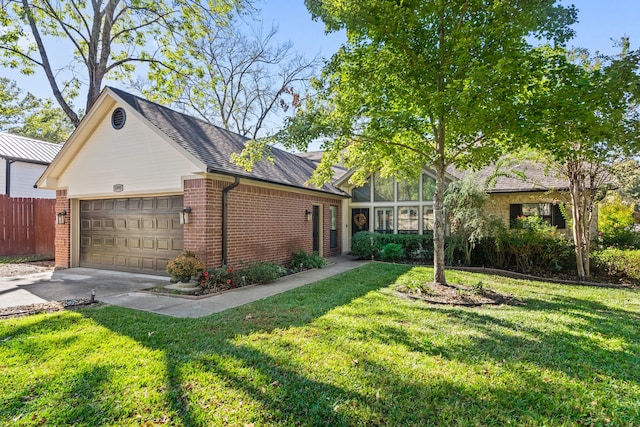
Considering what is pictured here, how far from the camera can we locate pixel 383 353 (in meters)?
4.02

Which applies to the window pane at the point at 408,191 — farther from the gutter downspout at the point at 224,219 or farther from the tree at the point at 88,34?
the tree at the point at 88,34

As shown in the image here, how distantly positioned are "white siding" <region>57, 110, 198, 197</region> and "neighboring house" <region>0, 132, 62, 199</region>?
9005 millimetres

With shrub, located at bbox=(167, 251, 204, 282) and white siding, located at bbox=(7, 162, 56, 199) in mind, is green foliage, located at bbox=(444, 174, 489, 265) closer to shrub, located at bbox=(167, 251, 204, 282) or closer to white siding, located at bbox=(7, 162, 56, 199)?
shrub, located at bbox=(167, 251, 204, 282)

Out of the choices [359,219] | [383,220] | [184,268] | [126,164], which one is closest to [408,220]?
[383,220]

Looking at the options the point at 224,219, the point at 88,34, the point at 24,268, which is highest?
the point at 88,34

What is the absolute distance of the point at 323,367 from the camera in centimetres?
363

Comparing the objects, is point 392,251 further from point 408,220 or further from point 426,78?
point 426,78

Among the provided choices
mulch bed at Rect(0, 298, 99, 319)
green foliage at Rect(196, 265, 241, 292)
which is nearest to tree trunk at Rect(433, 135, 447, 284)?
green foliage at Rect(196, 265, 241, 292)

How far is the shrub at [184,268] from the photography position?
25.2 feet

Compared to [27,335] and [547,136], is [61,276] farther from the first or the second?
[547,136]

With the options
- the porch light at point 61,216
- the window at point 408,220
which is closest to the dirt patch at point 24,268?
the porch light at point 61,216

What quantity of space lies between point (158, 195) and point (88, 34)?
12654 millimetres

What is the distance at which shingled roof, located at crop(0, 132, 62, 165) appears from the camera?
16.8 metres

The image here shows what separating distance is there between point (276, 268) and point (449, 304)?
4.54m
